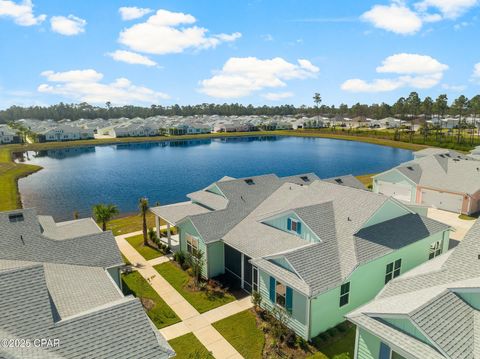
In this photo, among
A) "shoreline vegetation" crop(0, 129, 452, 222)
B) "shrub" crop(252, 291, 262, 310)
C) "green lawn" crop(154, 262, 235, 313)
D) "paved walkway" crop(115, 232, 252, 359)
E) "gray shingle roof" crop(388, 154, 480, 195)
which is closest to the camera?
"paved walkway" crop(115, 232, 252, 359)

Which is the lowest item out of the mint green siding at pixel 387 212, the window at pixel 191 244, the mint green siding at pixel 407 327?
the window at pixel 191 244

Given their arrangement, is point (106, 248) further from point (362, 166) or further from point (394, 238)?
point (362, 166)

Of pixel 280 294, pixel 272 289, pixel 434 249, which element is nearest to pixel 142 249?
pixel 272 289

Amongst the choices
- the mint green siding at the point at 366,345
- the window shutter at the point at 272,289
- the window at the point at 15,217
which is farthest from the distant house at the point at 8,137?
the mint green siding at the point at 366,345

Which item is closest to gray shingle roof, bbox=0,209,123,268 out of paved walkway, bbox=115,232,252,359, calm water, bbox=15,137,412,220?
paved walkway, bbox=115,232,252,359

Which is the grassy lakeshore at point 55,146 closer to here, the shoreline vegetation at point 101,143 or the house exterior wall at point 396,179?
the shoreline vegetation at point 101,143

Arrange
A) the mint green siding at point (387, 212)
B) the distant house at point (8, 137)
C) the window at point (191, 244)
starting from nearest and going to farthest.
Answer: the mint green siding at point (387, 212)
the window at point (191, 244)
the distant house at point (8, 137)

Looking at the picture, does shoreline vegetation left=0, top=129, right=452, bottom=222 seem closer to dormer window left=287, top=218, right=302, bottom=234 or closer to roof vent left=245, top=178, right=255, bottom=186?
roof vent left=245, top=178, right=255, bottom=186

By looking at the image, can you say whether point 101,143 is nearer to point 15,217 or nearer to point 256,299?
point 15,217
